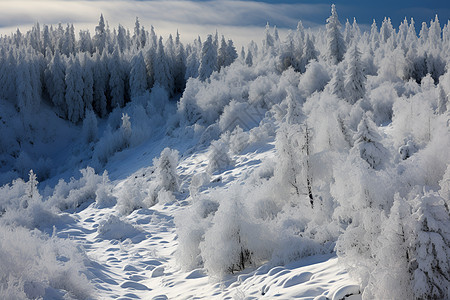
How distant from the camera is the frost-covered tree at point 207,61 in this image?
54.3 metres

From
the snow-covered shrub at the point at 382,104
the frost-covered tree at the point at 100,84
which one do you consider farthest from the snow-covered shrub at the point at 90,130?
the snow-covered shrub at the point at 382,104

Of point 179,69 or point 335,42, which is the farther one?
point 179,69

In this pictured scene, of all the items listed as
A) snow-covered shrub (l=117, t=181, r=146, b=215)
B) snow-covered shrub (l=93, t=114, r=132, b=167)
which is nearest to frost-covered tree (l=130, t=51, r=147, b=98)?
snow-covered shrub (l=93, t=114, r=132, b=167)

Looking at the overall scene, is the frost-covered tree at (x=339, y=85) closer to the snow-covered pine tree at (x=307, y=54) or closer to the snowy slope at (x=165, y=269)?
the snowy slope at (x=165, y=269)

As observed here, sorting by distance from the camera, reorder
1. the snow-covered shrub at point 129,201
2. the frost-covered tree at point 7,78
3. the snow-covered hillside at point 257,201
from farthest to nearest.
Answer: the frost-covered tree at point 7,78, the snow-covered shrub at point 129,201, the snow-covered hillside at point 257,201

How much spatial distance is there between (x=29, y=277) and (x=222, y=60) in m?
58.8

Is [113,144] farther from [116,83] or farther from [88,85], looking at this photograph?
[116,83]

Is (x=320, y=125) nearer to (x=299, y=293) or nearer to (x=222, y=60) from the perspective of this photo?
(x=299, y=293)

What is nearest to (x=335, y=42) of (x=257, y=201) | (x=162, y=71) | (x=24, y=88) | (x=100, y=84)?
(x=162, y=71)

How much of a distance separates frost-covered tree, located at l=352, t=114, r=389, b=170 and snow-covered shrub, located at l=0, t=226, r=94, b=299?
7.70 m

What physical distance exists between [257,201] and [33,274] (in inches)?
244

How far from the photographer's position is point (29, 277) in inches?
293

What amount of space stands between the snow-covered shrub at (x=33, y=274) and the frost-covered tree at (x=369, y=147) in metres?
7.70

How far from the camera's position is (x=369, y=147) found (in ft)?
35.9
